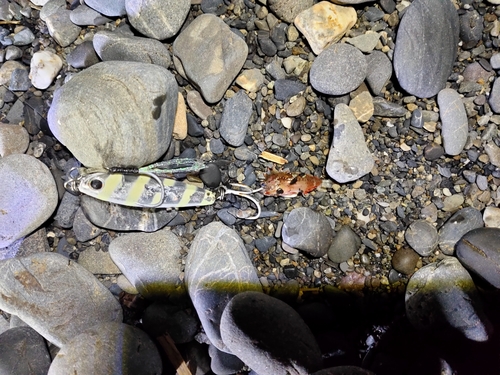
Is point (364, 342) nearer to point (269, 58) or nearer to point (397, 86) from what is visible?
point (397, 86)

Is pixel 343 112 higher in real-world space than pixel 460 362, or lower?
higher

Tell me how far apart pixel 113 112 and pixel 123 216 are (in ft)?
1.76

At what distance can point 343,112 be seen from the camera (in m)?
2.18

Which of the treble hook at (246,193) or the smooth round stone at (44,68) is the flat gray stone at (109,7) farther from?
the treble hook at (246,193)

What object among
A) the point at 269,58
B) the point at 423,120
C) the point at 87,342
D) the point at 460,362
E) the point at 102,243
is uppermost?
the point at 269,58

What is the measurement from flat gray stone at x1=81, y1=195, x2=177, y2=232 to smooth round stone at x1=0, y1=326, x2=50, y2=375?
638 millimetres

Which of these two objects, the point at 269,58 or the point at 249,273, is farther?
the point at 269,58

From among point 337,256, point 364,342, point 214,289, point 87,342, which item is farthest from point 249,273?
point 87,342

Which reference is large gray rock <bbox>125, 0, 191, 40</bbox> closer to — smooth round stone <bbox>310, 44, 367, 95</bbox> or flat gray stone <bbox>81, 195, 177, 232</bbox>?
smooth round stone <bbox>310, 44, 367, 95</bbox>

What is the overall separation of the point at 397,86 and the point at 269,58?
26.1 inches

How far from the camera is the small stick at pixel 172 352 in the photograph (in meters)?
2.17

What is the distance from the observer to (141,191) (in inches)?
86.4

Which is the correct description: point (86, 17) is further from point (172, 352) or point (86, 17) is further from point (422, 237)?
point (422, 237)

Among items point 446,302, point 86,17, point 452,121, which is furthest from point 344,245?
point 86,17
